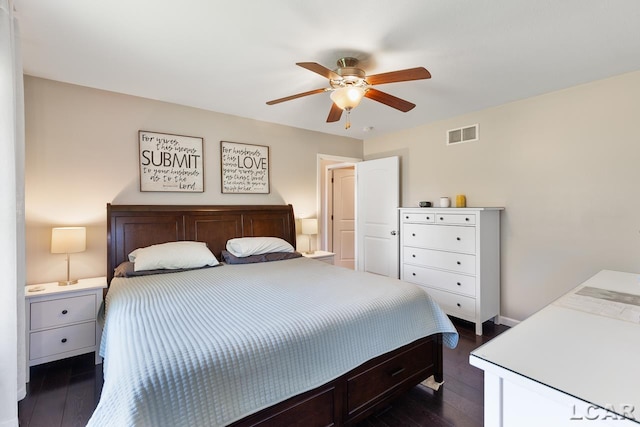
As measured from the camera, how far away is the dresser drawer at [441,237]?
119 inches

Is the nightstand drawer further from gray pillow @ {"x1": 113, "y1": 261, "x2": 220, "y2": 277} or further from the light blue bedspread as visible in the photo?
the light blue bedspread

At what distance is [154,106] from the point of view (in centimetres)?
303

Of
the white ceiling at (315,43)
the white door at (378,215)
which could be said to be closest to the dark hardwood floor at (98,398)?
the white door at (378,215)

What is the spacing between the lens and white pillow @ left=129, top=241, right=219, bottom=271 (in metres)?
2.49

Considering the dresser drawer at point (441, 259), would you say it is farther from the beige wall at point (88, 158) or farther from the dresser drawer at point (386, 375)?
the beige wall at point (88, 158)

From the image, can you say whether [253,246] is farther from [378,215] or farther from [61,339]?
[378,215]

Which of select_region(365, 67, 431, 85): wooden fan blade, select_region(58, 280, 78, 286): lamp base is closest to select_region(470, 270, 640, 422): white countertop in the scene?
select_region(365, 67, 431, 85): wooden fan blade

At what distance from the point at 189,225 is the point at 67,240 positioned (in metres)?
1.00

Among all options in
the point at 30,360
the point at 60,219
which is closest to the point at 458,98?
the point at 60,219

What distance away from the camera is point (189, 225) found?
313cm

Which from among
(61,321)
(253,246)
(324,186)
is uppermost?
(324,186)

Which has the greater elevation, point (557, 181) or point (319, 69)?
point (319, 69)

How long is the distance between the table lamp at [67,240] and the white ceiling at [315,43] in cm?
129

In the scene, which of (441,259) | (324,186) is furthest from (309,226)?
(441,259)
